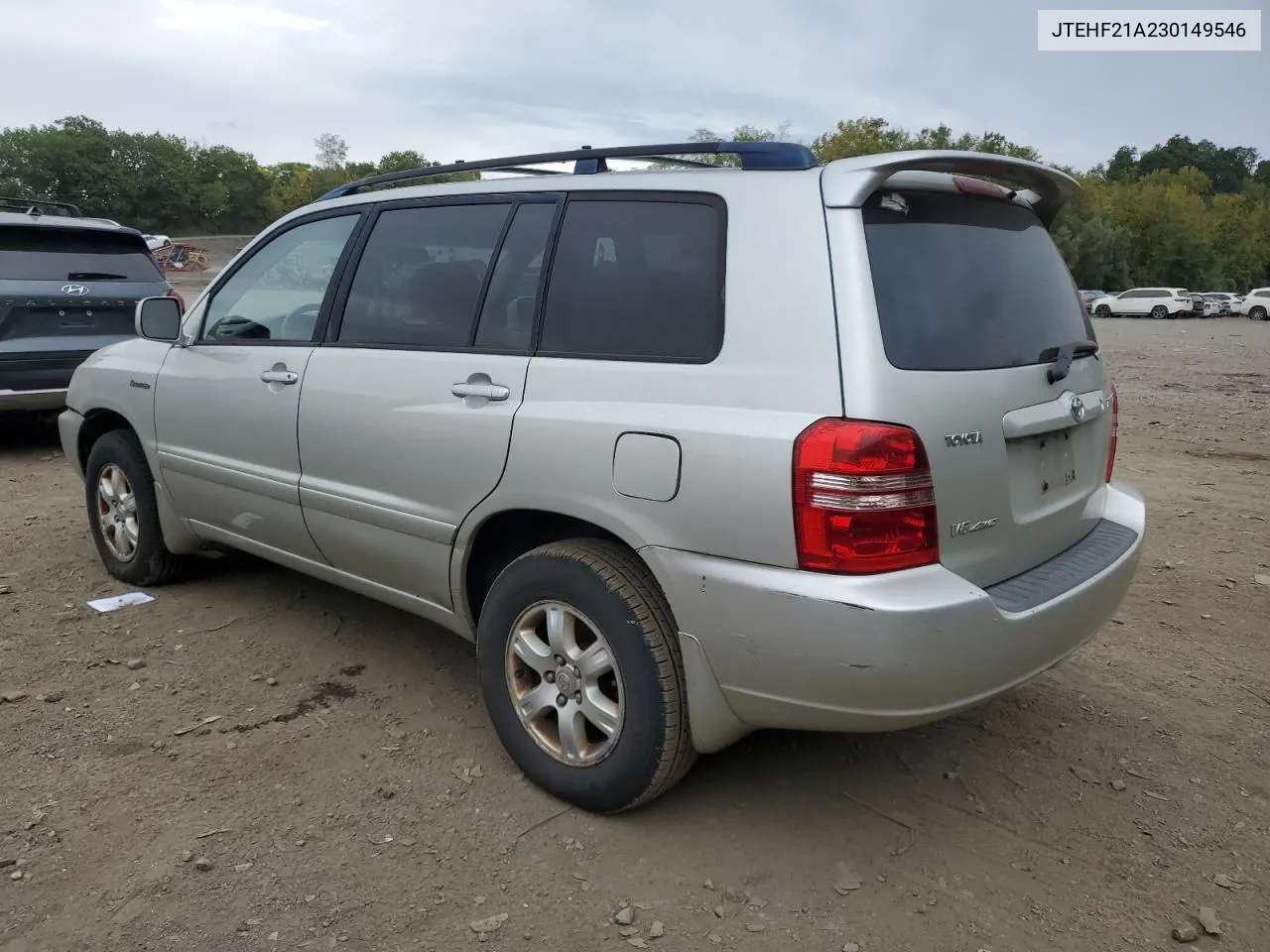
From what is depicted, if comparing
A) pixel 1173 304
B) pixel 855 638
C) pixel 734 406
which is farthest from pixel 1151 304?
pixel 855 638

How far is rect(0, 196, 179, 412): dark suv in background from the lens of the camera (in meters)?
7.29

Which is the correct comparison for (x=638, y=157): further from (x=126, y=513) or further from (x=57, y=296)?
(x=57, y=296)

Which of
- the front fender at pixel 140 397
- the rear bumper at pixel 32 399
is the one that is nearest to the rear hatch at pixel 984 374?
the front fender at pixel 140 397

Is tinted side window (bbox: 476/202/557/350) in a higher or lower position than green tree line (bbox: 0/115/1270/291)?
lower

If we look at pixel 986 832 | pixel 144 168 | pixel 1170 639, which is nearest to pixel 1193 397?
pixel 1170 639

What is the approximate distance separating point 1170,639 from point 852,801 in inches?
80.4

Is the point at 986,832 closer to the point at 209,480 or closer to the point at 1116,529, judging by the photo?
the point at 1116,529

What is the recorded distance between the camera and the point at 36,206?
8.18m

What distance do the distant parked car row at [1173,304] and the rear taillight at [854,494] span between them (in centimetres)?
4690

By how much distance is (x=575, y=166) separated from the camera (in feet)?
10.4

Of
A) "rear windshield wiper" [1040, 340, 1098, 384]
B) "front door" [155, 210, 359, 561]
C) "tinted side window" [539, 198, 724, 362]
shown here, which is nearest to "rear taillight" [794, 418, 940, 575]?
"tinted side window" [539, 198, 724, 362]

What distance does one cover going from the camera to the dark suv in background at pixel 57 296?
729cm

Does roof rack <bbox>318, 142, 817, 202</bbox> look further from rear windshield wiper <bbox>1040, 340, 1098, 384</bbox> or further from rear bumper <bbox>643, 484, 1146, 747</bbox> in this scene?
rear bumper <bbox>643, 484, 1146, 747</bbox>

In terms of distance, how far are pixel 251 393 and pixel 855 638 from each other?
2.61 m
